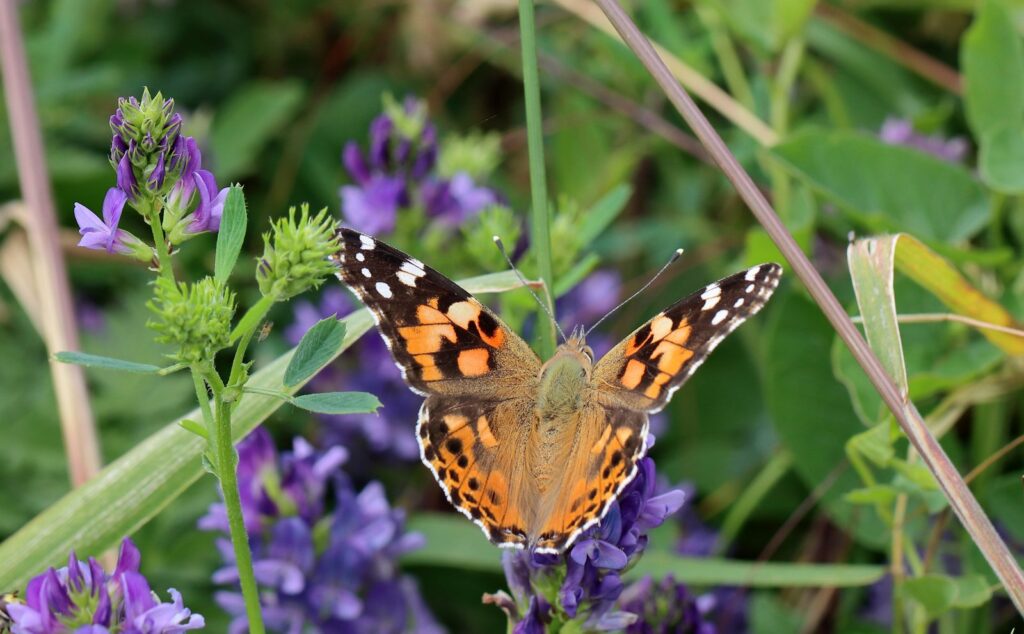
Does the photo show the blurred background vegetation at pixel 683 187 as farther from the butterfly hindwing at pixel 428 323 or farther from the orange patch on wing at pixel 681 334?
the orange patch on wing at pixel 681 334

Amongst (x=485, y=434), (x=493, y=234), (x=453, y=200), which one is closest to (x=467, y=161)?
(x=453, y=200)

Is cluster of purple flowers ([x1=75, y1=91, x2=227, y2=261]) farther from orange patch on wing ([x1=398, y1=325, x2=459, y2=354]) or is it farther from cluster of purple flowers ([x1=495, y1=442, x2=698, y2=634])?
cluster of purple flowers ([x1=495, y1=442, x2=698, y2=634])

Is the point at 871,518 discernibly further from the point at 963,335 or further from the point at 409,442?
the point at 409,442

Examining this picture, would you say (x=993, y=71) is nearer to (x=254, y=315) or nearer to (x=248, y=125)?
(x=254, y=315)

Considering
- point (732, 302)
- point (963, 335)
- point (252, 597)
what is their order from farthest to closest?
point (963, 335) < point (732, 302) < point (252, 597)

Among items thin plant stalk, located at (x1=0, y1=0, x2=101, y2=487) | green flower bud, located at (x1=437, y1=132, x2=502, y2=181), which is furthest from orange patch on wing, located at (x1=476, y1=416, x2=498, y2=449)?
green flower bud, located at (x1=437, y1=132, x2=502, y2=181)

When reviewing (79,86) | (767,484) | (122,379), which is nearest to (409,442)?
(122,379)

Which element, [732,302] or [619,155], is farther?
[619,155]
